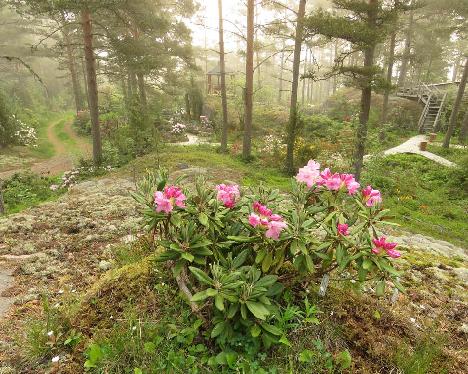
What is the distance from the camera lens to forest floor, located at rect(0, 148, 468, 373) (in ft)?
8.92

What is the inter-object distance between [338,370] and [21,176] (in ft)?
47.5

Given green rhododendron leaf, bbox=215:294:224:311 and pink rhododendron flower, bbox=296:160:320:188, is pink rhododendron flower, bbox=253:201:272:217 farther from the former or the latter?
green rhododendron leaf, bbox=215:294:224:311

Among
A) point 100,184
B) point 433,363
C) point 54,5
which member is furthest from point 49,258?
point 54,5

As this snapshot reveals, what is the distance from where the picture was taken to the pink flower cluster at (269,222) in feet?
7.35

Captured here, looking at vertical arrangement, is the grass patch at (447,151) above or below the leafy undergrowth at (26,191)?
above

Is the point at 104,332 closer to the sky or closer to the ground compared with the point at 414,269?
closer to the sky

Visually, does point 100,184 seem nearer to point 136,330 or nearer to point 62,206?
point 62,206

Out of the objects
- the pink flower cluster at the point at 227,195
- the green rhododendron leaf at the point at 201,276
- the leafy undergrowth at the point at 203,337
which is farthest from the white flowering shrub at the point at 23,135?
the green rhododendron leaf at the point at 201,276

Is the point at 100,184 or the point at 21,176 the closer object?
the point at 100,184

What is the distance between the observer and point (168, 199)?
95.6 inches

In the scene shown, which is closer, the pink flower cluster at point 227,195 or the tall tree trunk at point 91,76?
the pink flower cluster at point 227,195

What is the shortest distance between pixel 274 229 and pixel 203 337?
1.14m

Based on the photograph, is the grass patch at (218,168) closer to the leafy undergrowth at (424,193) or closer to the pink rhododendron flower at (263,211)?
the leafy undergrowth at (424,193)

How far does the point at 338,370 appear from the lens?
249cm
